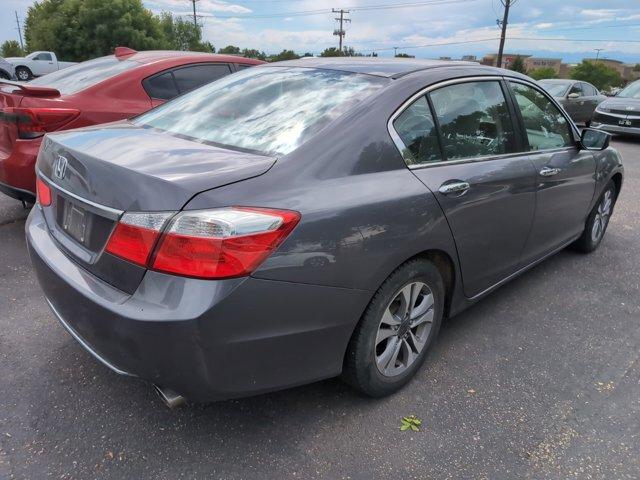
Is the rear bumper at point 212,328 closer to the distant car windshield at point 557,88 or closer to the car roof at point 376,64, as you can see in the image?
the car roof at point 376,64

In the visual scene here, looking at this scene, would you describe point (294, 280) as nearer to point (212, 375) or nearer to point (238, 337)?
point (238, 337)

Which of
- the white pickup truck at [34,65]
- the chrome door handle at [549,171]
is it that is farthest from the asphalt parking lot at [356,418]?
the white pickup truck at [34,65]

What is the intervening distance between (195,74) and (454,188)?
341cm

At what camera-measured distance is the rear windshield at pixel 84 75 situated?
4379 mm

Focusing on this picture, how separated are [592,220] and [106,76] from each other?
171 inches

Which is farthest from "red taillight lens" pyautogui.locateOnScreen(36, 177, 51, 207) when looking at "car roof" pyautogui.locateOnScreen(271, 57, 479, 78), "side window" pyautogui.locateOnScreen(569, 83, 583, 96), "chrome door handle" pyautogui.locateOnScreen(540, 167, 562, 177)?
"side window" pyautogui.locateOnScreen(569, 83, 583, 96)

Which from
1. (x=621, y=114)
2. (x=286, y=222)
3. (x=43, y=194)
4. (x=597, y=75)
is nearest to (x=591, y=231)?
(x=286, y=222)

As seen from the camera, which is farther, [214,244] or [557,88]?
[557,88]

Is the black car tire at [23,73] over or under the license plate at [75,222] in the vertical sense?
under

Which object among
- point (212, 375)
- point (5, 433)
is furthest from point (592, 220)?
point (5, 433)

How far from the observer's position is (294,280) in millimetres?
1842

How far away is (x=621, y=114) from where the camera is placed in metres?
12.0

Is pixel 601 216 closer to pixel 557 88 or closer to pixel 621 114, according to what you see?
pixel 621 114

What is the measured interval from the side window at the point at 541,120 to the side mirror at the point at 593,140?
15 cm
